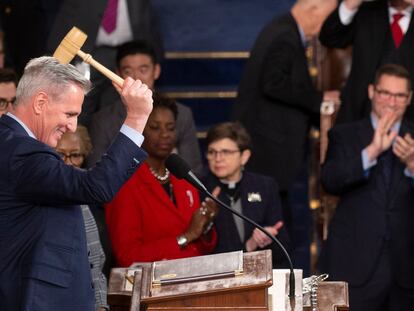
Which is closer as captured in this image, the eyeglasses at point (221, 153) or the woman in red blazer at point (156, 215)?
the woman in red blazer at point (156, 215)

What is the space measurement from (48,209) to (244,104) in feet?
11.1

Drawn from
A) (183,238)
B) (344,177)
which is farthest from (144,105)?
(344,177)

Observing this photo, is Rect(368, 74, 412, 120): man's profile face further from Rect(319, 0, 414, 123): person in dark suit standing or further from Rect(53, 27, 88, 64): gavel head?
Rect(53, 27, 88, 64): gavel head

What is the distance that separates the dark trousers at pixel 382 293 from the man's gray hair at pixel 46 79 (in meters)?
2.57

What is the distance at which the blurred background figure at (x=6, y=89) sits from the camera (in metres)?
5.51

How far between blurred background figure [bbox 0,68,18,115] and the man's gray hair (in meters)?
1.77

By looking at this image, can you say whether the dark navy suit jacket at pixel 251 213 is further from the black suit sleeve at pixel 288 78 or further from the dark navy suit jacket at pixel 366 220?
the black suit sleeve at pixel 288 78

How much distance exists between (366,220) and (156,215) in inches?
45.4

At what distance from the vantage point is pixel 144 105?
147 inches

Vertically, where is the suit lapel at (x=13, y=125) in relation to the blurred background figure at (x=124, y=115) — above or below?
below

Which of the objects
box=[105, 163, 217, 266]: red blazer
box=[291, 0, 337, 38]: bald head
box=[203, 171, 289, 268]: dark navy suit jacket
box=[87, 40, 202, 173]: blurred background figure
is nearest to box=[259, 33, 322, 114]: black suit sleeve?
box=[291, 0, 337, 38]: bald head

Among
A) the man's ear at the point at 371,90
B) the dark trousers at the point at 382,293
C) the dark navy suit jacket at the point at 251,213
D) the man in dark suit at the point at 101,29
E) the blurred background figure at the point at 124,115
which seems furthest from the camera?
the man in dark suit at the point at 101,29

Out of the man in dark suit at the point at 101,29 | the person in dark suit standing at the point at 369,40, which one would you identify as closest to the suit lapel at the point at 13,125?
the man in dark suit at the point at 101,29

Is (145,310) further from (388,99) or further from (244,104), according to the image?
(244,104)
